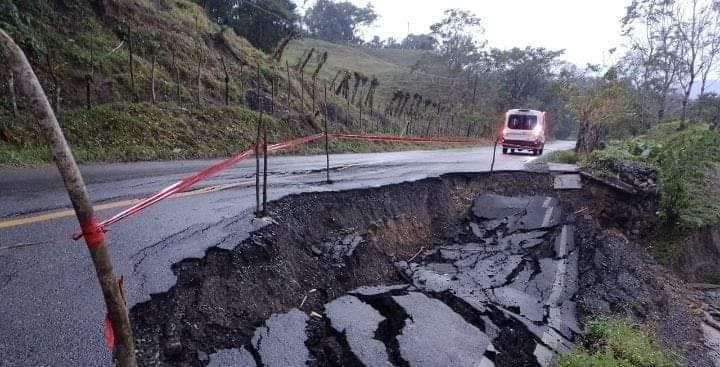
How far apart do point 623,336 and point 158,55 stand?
15817 mm

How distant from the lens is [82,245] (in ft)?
13.7

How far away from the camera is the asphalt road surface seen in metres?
2.88

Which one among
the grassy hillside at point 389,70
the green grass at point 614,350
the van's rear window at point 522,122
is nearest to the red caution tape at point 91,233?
the green grass at point 614,350

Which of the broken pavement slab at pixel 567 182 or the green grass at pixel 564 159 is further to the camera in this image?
the green grass at pixel 564 159

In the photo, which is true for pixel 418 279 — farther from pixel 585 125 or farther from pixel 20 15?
pixel 585 125

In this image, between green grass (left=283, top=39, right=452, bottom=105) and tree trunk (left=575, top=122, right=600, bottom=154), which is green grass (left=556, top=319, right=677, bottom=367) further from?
green grass (left=283, top=39, right=452, bottom=105)

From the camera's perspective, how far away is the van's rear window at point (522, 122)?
17375mm

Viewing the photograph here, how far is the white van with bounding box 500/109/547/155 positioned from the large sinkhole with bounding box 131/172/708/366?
6436 millimetres

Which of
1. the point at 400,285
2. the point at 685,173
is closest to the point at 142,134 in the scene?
the point at 400,285

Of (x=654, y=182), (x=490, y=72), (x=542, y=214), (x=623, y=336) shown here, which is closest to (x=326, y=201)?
(x=623, y=336)

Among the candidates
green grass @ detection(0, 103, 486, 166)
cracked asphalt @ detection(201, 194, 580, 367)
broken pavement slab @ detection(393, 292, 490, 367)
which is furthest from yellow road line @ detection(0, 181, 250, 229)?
green grass @ detection(0, 103, 486, 166)

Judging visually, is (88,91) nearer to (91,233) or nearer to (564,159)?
(91,233)

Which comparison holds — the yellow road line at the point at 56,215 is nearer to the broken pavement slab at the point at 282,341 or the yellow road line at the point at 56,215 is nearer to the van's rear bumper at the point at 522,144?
the broken pavement slab at the point at 282,341

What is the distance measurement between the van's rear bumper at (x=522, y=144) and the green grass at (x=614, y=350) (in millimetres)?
11478
